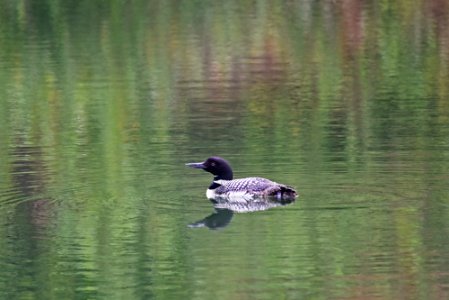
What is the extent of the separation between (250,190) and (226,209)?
0.36 m

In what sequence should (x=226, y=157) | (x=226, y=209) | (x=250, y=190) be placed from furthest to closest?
(x=226, y=157) → (x=250, y=190) → (x=226, y=209)

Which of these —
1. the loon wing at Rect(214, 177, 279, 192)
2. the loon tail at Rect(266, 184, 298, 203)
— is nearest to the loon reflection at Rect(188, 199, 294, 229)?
the loon tail at Rect(266, 184, 298, 203)

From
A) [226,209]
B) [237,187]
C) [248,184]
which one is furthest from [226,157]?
[226,209]

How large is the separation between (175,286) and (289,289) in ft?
2.99

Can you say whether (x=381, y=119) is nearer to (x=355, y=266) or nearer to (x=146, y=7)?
(x=355, y=266)

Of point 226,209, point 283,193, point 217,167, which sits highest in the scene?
point 217,167

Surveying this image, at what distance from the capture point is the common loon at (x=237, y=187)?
47.7 ft

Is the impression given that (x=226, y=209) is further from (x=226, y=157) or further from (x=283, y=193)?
(x=226, y=157)

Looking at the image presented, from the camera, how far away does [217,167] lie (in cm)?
1568

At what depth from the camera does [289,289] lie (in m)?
11.5

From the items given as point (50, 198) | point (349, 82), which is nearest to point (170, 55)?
point (349, 82)

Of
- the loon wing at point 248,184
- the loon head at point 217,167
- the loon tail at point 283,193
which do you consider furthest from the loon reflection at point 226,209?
the loon head at point 217,167

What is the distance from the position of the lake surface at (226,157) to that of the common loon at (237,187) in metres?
0.19

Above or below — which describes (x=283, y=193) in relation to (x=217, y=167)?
below
